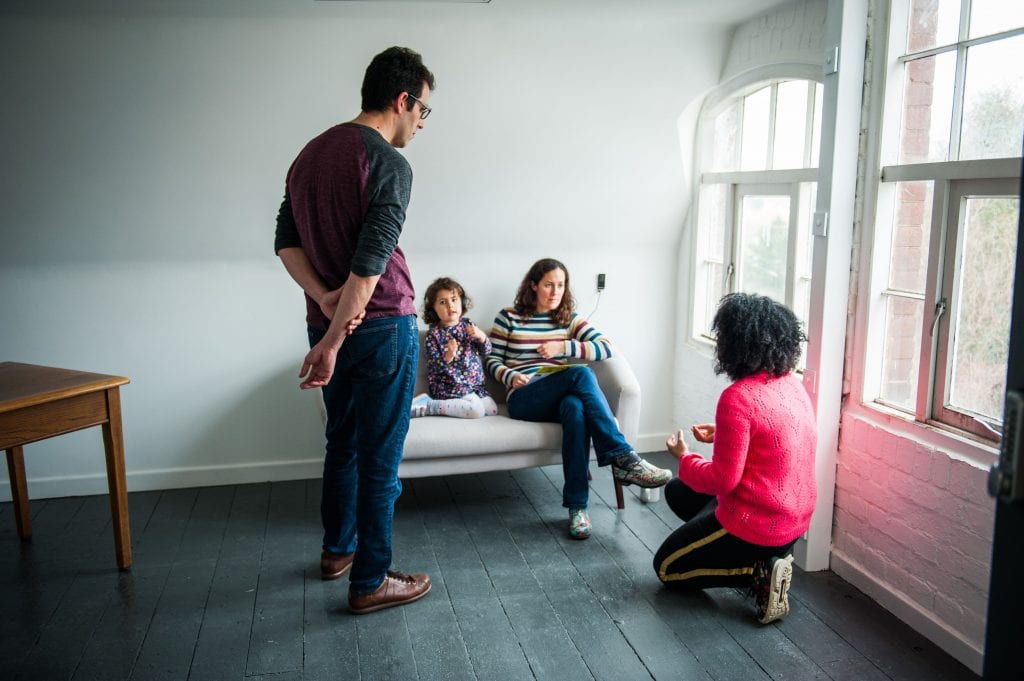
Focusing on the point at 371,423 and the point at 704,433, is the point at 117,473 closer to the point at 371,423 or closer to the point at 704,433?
the point at 371,423

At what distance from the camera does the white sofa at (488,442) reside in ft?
11.6

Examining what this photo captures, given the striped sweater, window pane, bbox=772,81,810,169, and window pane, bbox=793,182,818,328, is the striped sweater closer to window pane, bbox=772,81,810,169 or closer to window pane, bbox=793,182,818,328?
window pane, bbox=793,182,818,328

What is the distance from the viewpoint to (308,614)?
112 inches

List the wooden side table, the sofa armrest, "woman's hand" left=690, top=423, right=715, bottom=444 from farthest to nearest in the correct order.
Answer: the sofa armrest → "woman's hand" left=690, top=423, right=715, bottom=444 → the wooden side table

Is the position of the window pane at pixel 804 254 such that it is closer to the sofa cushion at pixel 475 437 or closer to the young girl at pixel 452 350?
the sofa cushion at pixel 475 437

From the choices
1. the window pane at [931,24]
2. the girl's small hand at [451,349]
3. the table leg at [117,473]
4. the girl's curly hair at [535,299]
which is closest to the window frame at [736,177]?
the window pane at [931,24]

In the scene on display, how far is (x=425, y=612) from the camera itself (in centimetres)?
286

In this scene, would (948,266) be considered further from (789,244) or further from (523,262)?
(523,262)

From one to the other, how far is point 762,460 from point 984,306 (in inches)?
31.3

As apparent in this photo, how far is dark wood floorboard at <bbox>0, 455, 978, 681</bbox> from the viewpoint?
2539 mm

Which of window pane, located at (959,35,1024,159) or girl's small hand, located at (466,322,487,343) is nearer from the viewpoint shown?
window pane, located at (959,35,1024,159)

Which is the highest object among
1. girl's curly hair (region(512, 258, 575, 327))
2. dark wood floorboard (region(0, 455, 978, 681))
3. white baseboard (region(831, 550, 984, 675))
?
girl's curly hair (region(512, 258, 575, 327))

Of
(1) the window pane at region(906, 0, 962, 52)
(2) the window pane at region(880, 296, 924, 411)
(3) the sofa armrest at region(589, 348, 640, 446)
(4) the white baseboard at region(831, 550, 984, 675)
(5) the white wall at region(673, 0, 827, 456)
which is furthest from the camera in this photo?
(3) the sofa armrest at region(589, 348, 640, 446)

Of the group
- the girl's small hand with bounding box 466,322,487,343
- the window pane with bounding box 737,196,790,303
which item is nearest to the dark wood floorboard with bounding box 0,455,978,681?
the girl's small hand with bounding box 466,322,487,343
